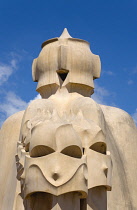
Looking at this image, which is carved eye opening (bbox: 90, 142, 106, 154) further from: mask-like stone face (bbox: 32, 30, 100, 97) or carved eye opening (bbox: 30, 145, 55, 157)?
mask-like stone face (bbox: 32, 30, 100, 97)

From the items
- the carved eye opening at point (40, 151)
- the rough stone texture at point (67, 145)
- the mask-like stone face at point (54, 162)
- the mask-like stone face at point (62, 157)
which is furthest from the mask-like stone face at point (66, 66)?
the carved eye opening at point (40, 151)

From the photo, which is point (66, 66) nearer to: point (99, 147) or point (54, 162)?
point (99, 147)

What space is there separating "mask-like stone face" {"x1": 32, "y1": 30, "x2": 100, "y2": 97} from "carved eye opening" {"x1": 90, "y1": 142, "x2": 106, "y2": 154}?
181 centimetres

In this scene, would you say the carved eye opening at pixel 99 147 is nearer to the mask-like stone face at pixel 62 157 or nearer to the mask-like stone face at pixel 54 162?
the mask-like stone face at pixel 62 157

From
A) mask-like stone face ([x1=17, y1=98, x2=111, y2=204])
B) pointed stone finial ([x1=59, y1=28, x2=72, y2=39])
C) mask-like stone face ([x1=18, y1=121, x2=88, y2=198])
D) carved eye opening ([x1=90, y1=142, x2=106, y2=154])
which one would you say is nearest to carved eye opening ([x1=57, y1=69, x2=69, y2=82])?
pointed stone finial ([x1=59, y1=28, x2=72, y2=39])

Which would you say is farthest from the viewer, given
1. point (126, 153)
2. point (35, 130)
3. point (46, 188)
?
point (126, 153)

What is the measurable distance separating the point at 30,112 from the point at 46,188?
1711mm

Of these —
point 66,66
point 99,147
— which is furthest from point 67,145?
point 66,66

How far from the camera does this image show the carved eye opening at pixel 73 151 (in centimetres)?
470

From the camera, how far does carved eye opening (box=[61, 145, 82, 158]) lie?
4.70m

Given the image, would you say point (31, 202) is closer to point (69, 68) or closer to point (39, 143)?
point (39, 143)

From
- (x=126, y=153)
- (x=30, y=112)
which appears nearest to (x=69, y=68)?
(x=30, y=112)

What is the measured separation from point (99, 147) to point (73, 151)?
524mm

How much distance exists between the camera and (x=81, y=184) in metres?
4.58
